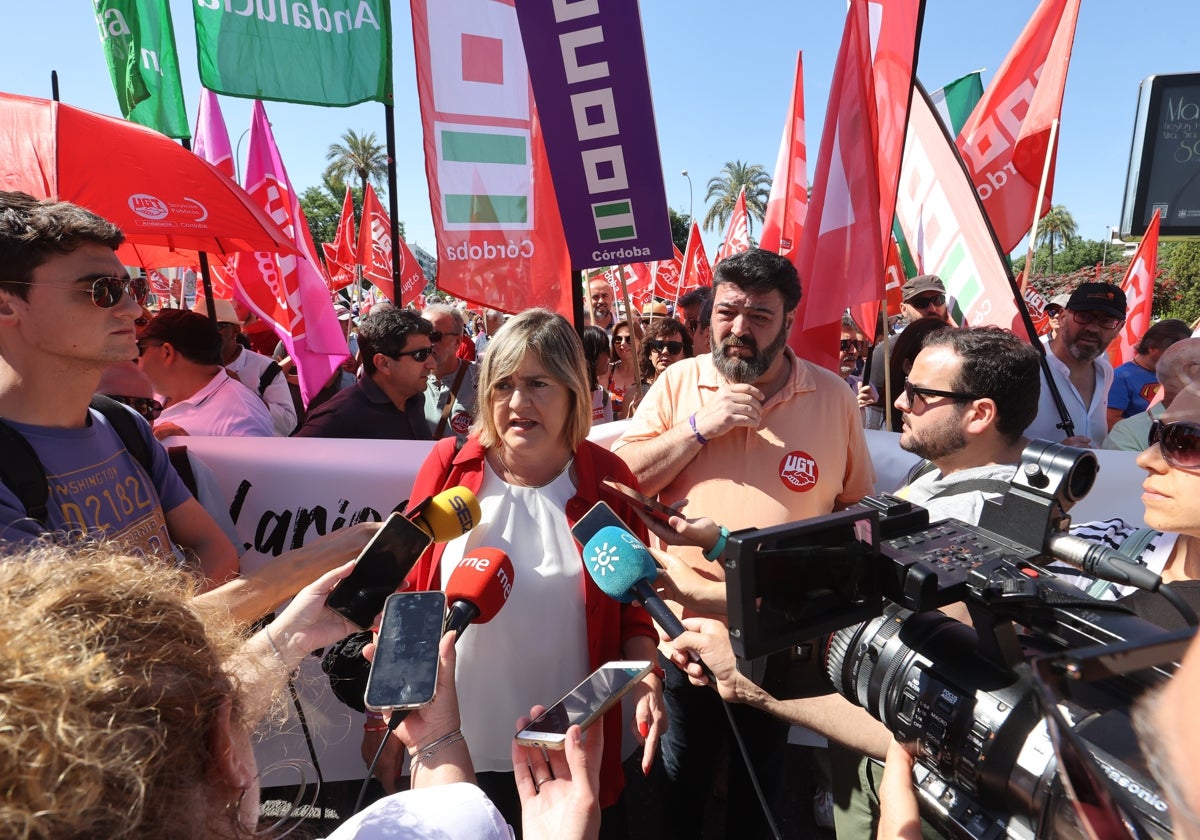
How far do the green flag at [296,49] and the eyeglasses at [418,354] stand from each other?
1843mm

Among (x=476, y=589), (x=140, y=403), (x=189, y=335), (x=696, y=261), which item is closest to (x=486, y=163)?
(x=189, y=335)

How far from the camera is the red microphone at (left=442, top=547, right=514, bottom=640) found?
1.47 meters

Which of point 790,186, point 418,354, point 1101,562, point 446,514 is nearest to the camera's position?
point 1101,562

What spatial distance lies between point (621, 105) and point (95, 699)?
117 inches

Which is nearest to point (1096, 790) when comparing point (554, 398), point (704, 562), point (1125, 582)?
point (1125, 582)

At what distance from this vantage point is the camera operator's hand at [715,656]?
1.52 metres

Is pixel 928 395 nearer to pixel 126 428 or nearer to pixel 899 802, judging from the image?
pixel 899 802

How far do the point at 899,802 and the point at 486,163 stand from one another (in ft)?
11.5

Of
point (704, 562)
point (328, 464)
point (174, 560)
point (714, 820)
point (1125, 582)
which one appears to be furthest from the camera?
point (714, 820)

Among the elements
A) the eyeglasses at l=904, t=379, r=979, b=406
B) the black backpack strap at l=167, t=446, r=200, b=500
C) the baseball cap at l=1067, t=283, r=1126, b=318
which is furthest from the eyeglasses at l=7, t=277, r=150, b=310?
the baseball cap at l=1067, t=283, r=1126, b=318

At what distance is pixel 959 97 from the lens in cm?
721

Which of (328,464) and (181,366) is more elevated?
(181,366)

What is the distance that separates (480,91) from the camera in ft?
12.4

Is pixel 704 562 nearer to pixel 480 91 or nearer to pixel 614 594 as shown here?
pixel 614 594
